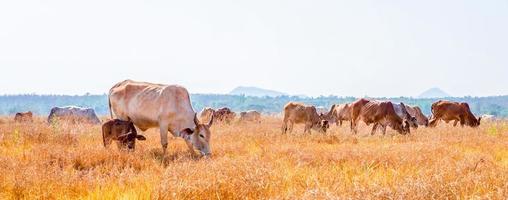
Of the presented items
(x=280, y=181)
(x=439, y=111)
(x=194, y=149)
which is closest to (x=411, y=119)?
(x=439, y=111)

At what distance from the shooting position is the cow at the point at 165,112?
12.0 meters

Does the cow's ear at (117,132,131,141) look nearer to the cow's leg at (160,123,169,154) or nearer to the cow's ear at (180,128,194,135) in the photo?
the cow's leg at (160,123,169,154)

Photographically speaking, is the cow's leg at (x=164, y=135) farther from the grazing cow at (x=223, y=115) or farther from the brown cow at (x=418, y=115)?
the brown cow at (x=418, y=115)

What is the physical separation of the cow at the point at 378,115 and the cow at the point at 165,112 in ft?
31.9

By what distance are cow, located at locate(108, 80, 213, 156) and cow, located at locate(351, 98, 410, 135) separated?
9722 millimetres

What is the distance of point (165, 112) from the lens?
41.2 feet

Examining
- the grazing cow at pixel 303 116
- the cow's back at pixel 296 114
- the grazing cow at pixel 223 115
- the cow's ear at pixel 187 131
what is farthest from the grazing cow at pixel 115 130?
the grazing cow at pixel 223 115

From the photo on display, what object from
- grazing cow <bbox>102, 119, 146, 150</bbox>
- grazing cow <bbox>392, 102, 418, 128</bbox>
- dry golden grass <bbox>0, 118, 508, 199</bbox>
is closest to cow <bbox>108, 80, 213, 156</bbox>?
→ grazing cow <bbox>102, 119, 146, 150</bbox>

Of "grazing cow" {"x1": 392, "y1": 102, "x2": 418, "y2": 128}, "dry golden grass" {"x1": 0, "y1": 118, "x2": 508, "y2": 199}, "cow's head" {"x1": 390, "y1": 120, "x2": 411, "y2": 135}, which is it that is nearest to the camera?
"dry golden grass" {"x1": 0, "y1": 118, "x2": 508, "y2": 199}

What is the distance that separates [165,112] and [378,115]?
11564 mm

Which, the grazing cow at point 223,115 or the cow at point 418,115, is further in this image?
the grazing cow at point 223,115

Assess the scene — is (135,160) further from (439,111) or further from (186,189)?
(439,111)

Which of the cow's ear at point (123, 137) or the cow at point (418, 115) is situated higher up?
the cow's ear at point (123, 137)

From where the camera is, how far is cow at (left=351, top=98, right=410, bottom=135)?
21125mm
